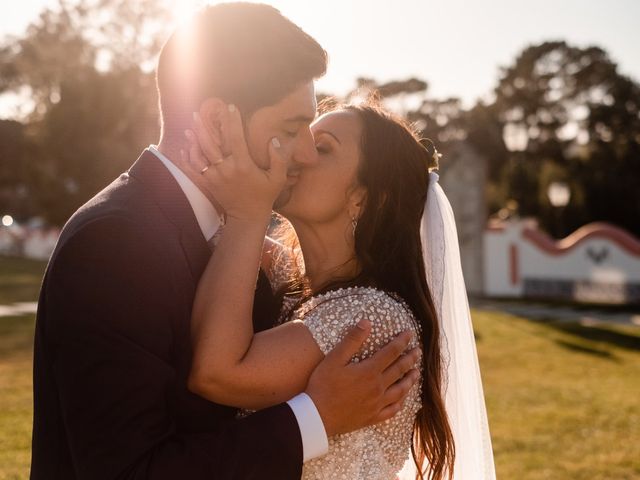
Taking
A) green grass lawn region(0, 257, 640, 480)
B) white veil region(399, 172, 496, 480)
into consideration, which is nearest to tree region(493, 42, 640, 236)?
green grass lawn region(0, 257, 640, 480)

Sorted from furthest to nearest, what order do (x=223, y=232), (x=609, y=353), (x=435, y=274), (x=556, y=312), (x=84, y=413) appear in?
(x=556, y=312) → (x=609, y=353) → (x=435, y=274) → (x=223, y=232) → (x=84, y=413)

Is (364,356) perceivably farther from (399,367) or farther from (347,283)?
(347,283)

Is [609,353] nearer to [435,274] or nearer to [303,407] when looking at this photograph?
[435,274]

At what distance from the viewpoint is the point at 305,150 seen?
2.79 m

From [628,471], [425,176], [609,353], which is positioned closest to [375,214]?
[425,176]

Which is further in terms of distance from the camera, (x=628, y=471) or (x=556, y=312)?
(x=556, y=312)

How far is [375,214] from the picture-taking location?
298 cm

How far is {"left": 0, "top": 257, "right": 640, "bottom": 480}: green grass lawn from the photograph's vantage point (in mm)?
7035

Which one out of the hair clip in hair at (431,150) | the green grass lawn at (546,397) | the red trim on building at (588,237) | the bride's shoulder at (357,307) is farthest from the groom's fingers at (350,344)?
the red trim on building at (588,237)

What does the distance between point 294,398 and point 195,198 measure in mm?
698

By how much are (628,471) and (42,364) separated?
618 cm

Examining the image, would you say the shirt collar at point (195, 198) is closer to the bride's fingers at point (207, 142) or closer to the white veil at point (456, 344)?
the bride's fingers at point (207, 142)

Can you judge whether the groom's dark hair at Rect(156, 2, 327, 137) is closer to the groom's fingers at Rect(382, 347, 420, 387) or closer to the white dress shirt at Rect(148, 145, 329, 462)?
the white dress shirt at Rect(148, 145, 329, 462)

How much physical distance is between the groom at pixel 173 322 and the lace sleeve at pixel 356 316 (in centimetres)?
8
